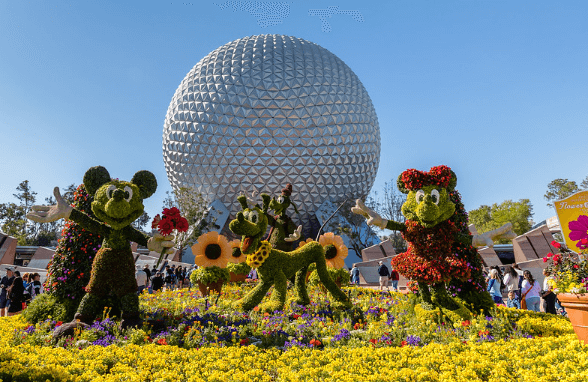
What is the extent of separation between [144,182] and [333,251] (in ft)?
16.7

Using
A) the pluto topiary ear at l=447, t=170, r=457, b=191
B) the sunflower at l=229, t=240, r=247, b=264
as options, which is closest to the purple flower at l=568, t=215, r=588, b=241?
the pluto topiary ear at l=447, t=170, r=457, b=191

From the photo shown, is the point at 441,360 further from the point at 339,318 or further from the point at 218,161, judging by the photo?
the point at 218,161

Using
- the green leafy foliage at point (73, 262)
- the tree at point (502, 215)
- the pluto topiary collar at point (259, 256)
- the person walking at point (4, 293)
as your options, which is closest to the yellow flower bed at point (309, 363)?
the green leafy foliage at point (73, 262)

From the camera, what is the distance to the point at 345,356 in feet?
15.3

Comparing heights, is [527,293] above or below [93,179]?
below

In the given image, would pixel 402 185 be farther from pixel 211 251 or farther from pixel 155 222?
pixel 211 251

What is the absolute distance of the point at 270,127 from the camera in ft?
72.5

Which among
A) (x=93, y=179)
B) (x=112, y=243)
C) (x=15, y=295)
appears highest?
(x=93, y=179)

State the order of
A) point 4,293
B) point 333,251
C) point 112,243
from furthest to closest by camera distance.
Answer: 1. point 333,251
2. point 4,293
3. point 112,243

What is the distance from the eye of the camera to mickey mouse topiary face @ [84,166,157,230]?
252 inches

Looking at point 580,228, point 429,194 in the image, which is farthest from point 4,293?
point 580,228

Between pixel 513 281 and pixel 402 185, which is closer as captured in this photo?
pixel 402 185

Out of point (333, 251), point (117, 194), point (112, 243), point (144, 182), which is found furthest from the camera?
point (333, 251)

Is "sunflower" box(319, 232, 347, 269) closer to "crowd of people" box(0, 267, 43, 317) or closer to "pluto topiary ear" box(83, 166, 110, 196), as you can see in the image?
"pluto topiary ear" box(83, 166, 110, 196)
